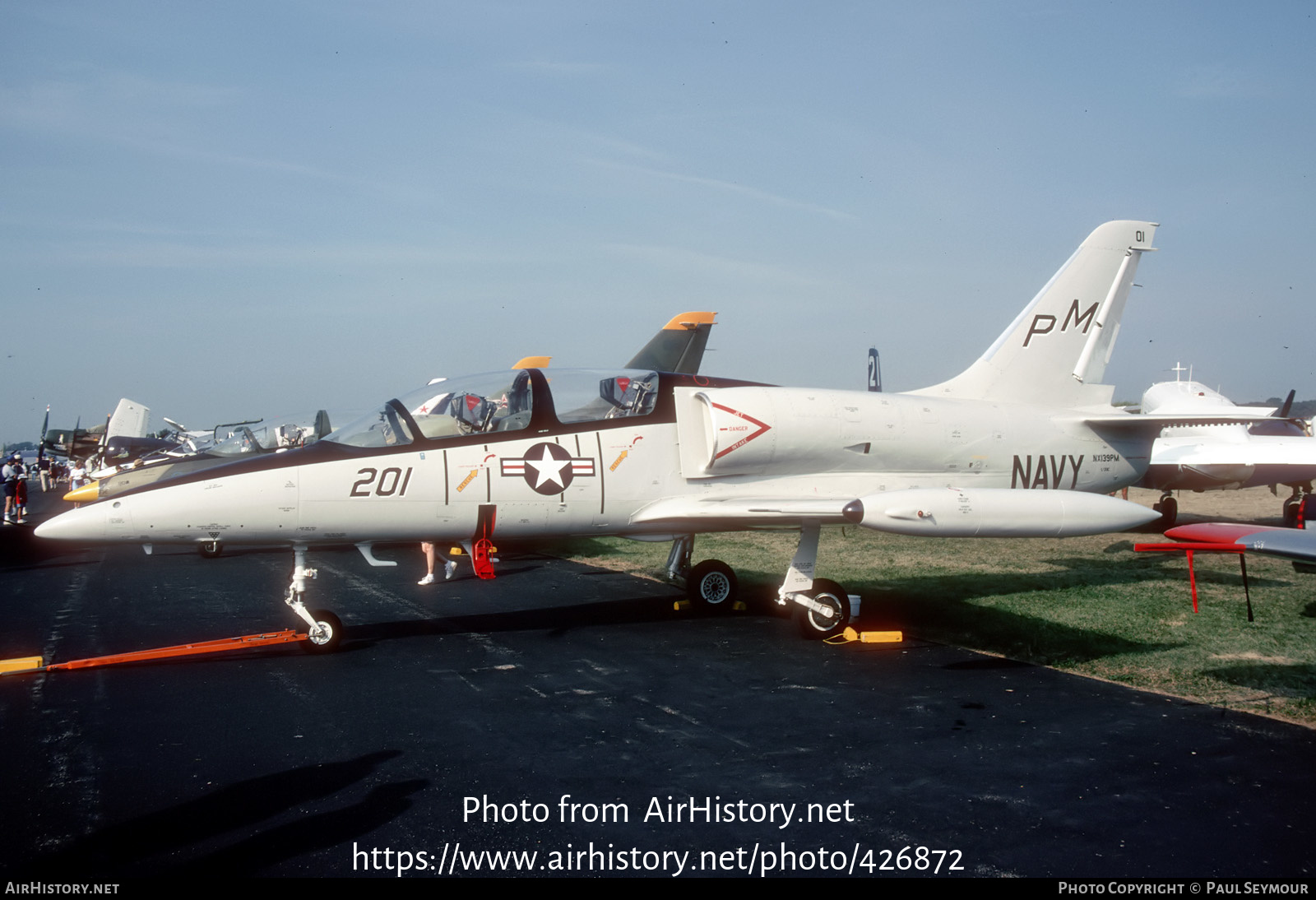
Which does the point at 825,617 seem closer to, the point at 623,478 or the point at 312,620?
the point at 623,478

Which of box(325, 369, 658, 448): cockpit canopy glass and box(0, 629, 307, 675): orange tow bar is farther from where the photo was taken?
box(325, 369, 658, 448): cockpit canopy glass

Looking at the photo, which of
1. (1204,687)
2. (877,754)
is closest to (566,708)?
(877,754)

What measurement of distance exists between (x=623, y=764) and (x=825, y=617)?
4185 mm

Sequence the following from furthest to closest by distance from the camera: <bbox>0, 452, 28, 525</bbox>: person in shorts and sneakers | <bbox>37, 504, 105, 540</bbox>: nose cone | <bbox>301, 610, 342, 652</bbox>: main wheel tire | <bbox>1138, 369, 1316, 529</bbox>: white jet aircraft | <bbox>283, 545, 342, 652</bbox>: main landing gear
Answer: <bbox>0, 452, 28, 525</bbox>: person in shorts and sneakers
<bbox>1138, 369, 1316, 529</bbox>: white jet aircraft
<bbox>301, 610, 342, 652</bbox>: main wheel tire
<bbox>283, 545, 342, 652</bbox>: main landing gear
<bbox>37, 504, 105, 540</bbox>: nose cone

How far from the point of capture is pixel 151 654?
8.38 meters

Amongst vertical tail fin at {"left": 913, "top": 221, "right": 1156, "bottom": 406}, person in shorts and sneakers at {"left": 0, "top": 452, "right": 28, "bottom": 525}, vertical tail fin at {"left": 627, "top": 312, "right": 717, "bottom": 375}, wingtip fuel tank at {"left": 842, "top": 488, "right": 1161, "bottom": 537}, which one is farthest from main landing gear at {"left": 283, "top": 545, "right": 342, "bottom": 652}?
person in shorts and sneakers at {"left": 0, "top": 452, "right": 28, "bottom": 525}

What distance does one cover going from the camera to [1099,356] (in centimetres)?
1203

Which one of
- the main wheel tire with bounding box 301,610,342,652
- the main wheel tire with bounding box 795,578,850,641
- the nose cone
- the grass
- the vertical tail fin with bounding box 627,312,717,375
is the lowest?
the grass

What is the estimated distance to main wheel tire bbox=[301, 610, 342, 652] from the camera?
862cm

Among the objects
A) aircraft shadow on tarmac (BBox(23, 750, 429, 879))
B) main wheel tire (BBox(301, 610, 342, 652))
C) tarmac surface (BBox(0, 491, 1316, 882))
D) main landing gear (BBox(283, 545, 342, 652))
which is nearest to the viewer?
aircraft shadow on tarmac (BBox(23, 750, 429, 879))

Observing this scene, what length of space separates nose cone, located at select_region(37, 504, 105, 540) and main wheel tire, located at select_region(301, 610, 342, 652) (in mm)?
2045

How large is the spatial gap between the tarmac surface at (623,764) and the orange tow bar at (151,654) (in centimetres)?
12

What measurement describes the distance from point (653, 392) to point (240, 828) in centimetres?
593

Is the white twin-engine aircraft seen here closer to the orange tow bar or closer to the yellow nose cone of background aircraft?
the orange tow bar
